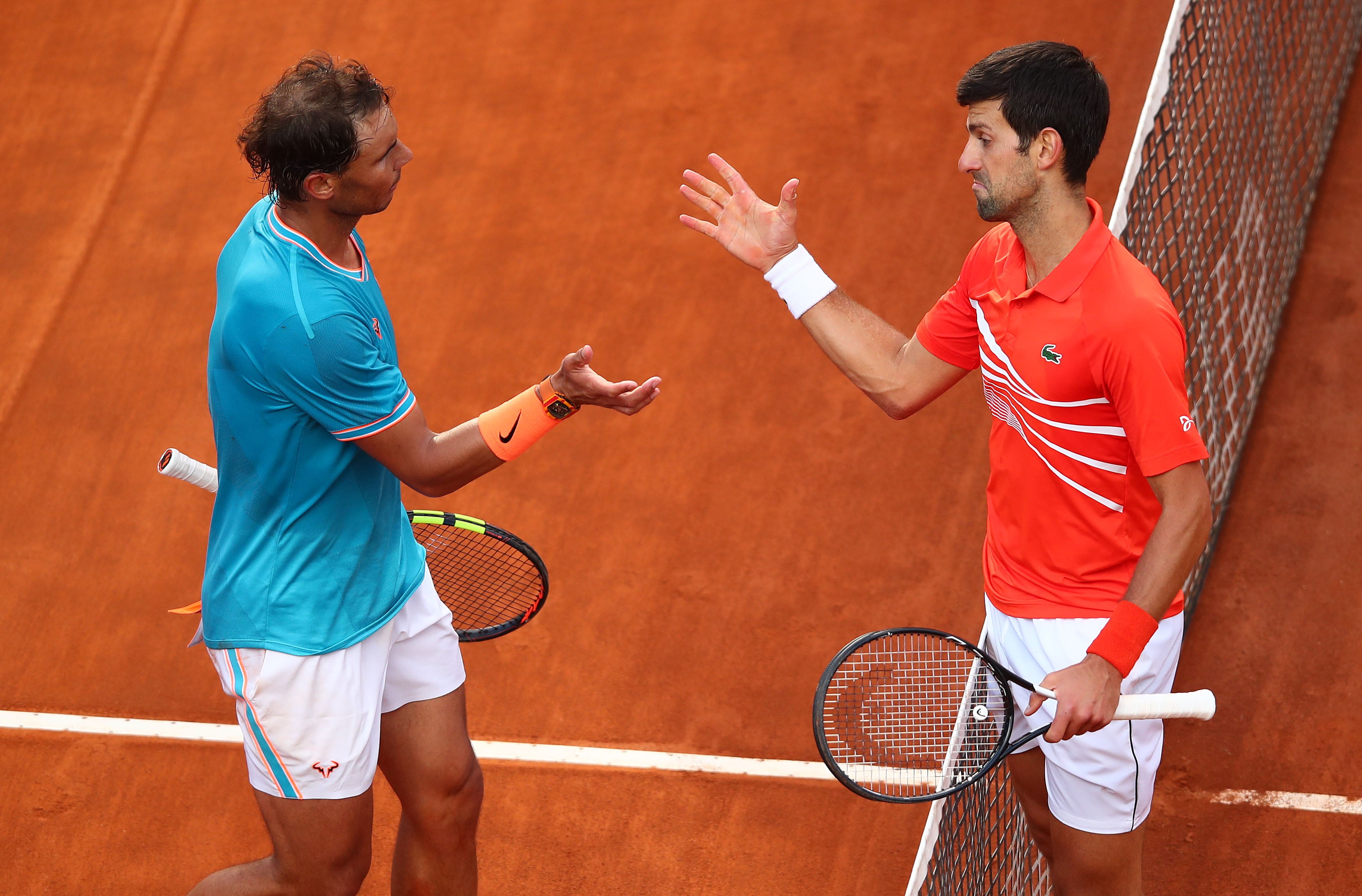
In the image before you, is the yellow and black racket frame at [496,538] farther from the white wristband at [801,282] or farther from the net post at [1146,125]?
the net post at [1146,125]

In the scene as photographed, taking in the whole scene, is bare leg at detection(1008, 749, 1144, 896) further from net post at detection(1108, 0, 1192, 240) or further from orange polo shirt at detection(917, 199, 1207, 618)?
net post at detection(1108, 0, 1192, 240)

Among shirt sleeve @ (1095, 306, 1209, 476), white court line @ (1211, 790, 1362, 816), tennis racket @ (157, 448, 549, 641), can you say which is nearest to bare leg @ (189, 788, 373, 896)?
tennis racket @ (157, 448, 549, 641)

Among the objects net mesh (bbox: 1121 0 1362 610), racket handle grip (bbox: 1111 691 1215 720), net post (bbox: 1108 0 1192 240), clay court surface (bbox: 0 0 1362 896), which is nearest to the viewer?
racket handle grip (bbox: 1111 691 1215 720)

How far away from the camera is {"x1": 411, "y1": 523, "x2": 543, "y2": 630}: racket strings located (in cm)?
404

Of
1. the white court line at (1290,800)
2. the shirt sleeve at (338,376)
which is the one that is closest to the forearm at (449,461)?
the shirt sleeve at (338,376)

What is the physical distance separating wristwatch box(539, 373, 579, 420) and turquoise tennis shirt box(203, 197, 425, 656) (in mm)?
341

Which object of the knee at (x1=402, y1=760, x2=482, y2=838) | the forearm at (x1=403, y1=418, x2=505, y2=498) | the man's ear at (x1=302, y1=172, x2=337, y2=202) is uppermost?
the man's ear at (x1=302, y1=172, x2=337, y2=202)

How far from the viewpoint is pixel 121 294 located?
6301 mm

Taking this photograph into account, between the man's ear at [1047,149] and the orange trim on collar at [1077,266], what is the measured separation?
13 cm

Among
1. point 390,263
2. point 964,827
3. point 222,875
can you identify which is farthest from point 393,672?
point 390,263

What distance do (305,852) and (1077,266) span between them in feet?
7.03

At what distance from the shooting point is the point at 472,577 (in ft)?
13.4

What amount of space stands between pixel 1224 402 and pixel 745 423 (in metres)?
1.85

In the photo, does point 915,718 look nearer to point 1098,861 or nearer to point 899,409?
point 1098,861
